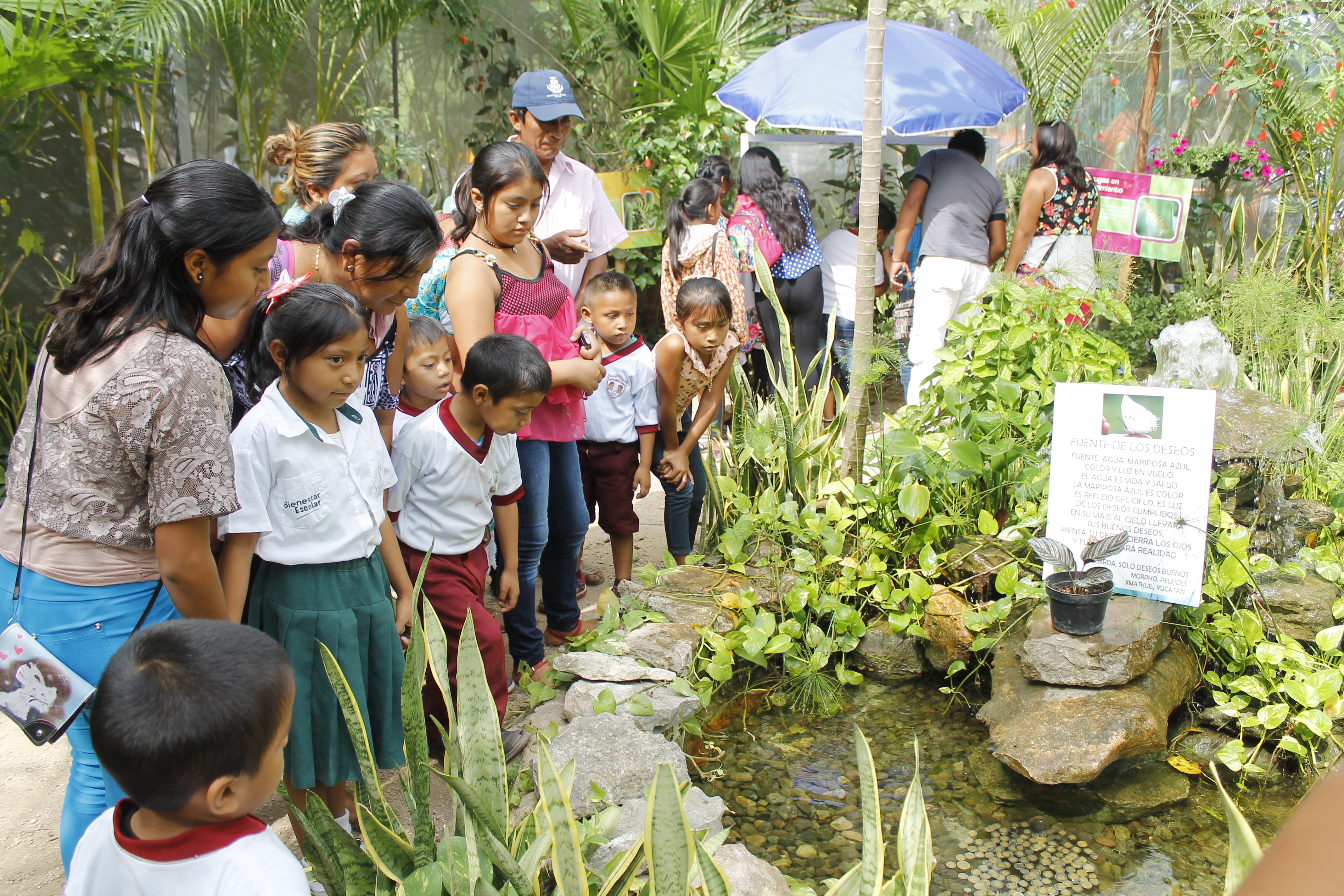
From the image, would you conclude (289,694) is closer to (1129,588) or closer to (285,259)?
(285,259)

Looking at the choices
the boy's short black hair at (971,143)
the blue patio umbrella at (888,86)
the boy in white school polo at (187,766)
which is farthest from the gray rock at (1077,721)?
the boy's short black hair at (971,143)

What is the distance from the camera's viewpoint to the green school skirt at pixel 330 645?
6.53 ft

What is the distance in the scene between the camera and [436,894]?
146 centimetres

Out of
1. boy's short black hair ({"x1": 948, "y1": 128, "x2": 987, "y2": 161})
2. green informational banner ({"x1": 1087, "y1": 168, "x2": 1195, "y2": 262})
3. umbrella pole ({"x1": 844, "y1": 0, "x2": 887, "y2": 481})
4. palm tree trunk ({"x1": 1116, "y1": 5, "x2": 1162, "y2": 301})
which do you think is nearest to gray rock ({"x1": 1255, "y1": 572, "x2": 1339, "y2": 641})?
umbrella pole ({"x1": 844, "y1": 0, "x2": 887, "y2": 481})

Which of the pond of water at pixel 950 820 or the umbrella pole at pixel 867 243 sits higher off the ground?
the umbrella pole at pixel 867 243

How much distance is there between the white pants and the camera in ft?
15.8

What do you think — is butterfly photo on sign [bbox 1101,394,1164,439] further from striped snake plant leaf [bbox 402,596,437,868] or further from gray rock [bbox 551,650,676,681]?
striped snake plant leaf [bbox 402,596,437,868]

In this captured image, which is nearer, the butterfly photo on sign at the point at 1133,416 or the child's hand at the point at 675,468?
the butterfly photo on sign at the point at 1133,416

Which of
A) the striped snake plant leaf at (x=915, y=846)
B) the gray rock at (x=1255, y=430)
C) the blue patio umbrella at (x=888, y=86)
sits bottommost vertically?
the striped snake plant leaf at (x=915, y=846)

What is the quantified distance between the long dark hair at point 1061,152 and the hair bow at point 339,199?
149 inches

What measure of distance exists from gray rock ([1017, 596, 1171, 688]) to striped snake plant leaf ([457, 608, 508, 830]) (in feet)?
5.20

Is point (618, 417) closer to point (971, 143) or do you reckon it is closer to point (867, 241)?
point (867, 241)

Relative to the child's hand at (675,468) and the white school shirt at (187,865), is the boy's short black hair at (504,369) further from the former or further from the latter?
the white school shirt at (187,865)

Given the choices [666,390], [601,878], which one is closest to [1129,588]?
[666,390]
